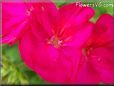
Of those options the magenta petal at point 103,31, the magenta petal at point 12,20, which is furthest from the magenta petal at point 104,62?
the magenta petal at point 12,20

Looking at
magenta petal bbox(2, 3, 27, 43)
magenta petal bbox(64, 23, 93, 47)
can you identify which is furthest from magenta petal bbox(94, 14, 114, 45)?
magenta petal bbox(2, 3, 27, 43)

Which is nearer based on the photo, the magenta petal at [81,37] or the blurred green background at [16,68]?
the magenta petal at [81,37]

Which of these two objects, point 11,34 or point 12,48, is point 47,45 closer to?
point 11,34

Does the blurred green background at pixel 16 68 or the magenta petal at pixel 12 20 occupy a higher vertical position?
the magenta petal at pixel 12 20

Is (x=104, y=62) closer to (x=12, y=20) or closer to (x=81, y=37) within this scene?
(x=81, y=37)

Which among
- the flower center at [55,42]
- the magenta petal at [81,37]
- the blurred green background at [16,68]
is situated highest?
the magenta petal at [81,37]

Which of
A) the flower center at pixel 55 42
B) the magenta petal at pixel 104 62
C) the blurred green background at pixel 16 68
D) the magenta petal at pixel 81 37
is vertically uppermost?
the magenta petal at pixel 81 37

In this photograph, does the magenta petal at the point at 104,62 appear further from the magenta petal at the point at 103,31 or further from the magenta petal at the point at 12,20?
the magenta petal at the point at 12,20

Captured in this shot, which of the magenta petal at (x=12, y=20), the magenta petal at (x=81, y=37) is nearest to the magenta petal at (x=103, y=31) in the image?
the magenta petal at (x=81, y=37)

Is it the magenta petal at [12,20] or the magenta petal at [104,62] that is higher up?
the magenta petal at [12,20]

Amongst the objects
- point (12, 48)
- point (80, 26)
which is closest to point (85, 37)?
point (80, 26)
